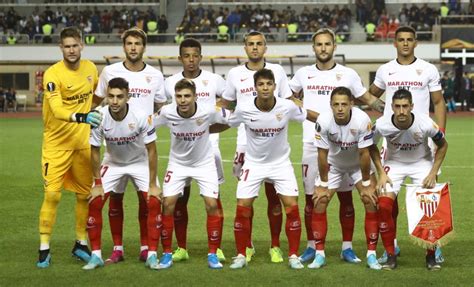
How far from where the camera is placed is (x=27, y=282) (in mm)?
9008

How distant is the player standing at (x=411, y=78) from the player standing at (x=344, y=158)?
1.76 ft

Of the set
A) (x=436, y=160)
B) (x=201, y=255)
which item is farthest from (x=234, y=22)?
(x=436, y=160)

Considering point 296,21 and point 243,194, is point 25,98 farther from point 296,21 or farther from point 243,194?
point 243,194

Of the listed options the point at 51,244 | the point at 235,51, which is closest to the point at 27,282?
the point at 51,244

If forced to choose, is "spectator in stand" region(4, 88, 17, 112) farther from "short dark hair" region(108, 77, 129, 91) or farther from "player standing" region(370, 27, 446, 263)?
"player standing" region(370, 27, 446, 263)

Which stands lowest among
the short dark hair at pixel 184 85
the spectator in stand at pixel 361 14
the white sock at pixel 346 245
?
the white sock at pixel 346 245

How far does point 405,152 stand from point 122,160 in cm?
295

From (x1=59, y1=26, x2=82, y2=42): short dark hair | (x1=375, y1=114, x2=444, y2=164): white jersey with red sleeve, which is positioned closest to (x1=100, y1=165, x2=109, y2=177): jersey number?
(x1=59, y1=26, x2=82, y2=42): short dark hair

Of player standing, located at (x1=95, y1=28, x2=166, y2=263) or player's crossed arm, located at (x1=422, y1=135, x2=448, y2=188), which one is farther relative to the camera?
player standing, located at (x1=95, y1=28, x2=166, y2=263)

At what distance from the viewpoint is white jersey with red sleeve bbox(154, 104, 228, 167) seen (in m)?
9.90

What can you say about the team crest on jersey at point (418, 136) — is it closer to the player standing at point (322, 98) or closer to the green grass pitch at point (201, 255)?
the player standing at point (322, 98)

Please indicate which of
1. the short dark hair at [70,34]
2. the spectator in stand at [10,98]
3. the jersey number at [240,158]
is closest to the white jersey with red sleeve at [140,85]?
the short dark hair at [70,34]

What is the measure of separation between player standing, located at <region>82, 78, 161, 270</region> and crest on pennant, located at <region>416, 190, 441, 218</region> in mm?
2655

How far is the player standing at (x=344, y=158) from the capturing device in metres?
9.67
